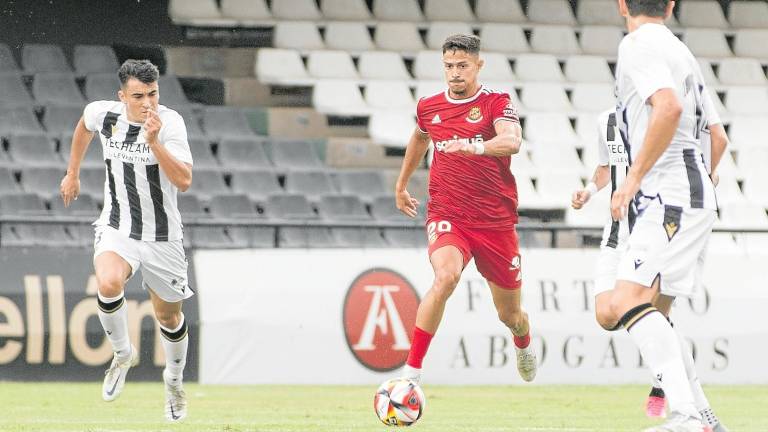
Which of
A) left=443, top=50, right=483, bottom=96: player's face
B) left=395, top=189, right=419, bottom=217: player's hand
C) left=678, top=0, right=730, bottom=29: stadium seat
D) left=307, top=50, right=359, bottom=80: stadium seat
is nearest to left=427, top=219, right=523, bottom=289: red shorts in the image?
left=395, top=189, right=419, bottom=217: player's hand

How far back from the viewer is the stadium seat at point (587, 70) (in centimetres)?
1930

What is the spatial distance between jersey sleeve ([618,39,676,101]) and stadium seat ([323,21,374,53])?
40.6ft

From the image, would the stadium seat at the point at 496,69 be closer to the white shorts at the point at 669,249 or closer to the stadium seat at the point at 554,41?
the stadium seat at the point at 554,41

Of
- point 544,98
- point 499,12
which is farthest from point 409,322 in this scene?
point 499,12

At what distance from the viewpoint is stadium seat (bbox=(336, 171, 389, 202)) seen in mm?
16891

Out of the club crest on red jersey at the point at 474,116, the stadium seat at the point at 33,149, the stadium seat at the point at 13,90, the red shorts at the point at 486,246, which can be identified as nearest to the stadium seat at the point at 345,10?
the stadium seat at the point at 13,90

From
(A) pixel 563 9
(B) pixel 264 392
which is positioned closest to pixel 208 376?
(B) pixel 264 392

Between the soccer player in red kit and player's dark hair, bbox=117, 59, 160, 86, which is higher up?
player's dark hair, bbox=117, 59, 160, 86

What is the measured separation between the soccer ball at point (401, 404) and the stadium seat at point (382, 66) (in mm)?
10538

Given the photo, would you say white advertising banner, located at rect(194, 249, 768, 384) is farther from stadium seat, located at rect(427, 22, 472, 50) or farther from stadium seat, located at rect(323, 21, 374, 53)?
stadium seat, located at rect(427, 22, 472, 50)

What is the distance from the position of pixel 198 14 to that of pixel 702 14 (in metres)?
7.49

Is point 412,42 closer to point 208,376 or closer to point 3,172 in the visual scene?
point 3,172

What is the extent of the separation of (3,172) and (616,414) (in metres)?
8.05

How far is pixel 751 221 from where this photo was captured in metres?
17.3
